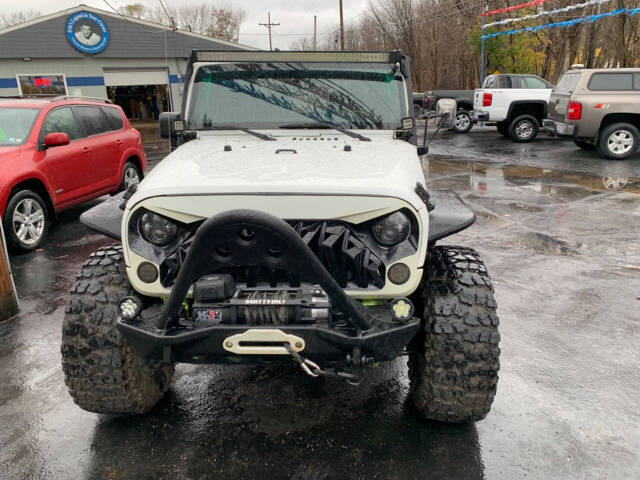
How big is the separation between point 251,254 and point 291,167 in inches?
28.8

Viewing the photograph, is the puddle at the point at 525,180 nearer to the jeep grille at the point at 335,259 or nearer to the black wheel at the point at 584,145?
the black wheel at the point at 584,145

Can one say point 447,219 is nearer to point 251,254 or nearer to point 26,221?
point 251,254

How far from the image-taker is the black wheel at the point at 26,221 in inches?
239

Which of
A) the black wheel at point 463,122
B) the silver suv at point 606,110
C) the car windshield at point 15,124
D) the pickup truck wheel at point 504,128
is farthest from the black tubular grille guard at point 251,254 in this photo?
the black wheel at point 463,122

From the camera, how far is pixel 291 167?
112 inches

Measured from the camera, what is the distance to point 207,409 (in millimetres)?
3225

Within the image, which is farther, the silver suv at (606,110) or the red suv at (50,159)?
the silver suv at (606,110)

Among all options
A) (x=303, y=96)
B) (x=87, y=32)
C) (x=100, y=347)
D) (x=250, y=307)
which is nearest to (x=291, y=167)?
(x=250, y=307)

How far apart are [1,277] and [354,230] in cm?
340

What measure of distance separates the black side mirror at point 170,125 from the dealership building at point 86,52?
70.2 feet

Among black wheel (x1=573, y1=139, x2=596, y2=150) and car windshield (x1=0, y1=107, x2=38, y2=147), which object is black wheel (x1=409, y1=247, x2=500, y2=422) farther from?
black wheel (x1=573, y1=139, x2=596, y2=150)

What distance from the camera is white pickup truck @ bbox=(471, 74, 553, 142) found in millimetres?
15828

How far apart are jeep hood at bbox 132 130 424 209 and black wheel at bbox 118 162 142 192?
519 centimetres

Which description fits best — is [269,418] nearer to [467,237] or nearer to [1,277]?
[1,277]
